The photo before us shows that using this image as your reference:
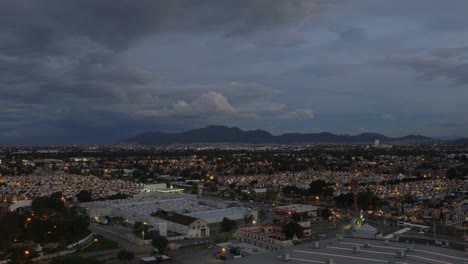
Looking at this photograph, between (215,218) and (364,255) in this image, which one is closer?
(364,255)

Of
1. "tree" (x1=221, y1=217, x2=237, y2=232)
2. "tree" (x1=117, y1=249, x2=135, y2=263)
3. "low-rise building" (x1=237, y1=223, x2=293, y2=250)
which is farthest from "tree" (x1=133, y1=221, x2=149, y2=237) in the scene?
"low-rise building" (x1=237, y1=223, x2=293, y2=250)

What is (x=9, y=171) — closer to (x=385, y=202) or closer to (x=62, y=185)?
(x=62, y=185)

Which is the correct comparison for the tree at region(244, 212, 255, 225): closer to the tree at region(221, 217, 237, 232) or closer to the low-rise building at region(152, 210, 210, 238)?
the tree at region(221, 217, 237, 232)

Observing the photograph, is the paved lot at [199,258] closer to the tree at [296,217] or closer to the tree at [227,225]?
the tree at [227,225]

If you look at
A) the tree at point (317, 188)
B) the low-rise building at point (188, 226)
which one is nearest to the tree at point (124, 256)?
the low-rise building at point (188, 226)

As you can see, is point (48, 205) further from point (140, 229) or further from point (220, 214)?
point (220, 214)

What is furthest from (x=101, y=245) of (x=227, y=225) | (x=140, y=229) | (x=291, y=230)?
(x=291, y=230)
